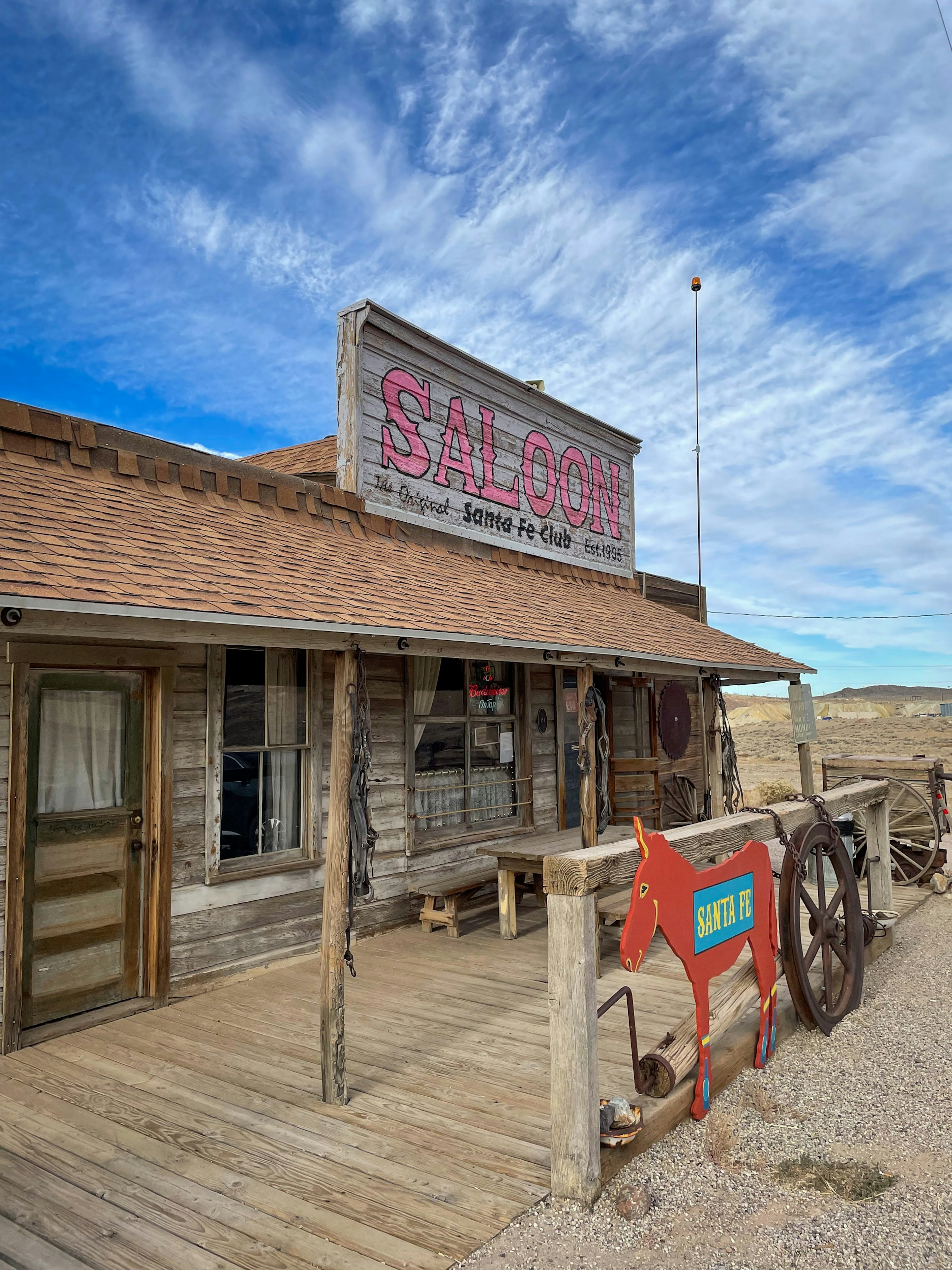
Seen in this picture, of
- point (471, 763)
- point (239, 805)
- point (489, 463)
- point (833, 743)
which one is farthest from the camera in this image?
point (833, 743)

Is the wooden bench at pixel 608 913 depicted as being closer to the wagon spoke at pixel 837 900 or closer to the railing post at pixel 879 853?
the wagon spoke at pixel 837 900

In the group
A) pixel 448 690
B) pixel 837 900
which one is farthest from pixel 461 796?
pixel 837 900

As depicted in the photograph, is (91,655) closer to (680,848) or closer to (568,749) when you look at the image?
(680,848)

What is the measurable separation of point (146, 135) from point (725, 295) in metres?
9.80

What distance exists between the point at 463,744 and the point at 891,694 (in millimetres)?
90846

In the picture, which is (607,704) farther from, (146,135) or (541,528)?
(146,135)

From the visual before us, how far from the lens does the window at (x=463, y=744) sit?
7.32 meters

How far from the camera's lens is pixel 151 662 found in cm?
507

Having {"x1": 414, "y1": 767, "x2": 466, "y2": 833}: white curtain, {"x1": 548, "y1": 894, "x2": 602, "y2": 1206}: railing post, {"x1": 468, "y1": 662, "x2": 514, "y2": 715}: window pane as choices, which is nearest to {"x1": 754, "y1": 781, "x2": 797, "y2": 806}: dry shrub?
{"x1": 468, "y1": 662, "x2": 514, "y2": 715}: window pane

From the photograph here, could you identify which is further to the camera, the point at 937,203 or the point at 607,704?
the point at 607,704

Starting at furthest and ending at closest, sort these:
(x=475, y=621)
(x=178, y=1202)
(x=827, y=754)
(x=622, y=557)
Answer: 1. (x=827, y=754)
2. (x=622, y=557)
3. (x=475, y=621)
4. (x=178, y=1202)

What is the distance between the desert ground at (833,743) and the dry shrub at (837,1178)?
1478 cm

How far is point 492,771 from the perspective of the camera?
27.0 ft

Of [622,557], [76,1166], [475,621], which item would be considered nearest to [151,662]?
[475,621]
